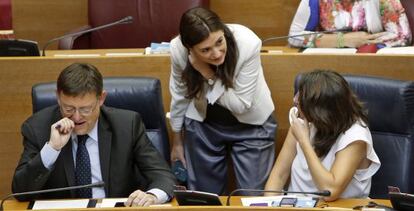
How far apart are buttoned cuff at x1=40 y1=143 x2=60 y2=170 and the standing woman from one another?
2.21 ft

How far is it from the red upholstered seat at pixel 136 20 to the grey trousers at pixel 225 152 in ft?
4.95

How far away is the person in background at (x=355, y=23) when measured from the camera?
14.0 ft

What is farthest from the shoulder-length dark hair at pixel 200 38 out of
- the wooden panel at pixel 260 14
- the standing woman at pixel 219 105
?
the wooden panel at pixel 260 14

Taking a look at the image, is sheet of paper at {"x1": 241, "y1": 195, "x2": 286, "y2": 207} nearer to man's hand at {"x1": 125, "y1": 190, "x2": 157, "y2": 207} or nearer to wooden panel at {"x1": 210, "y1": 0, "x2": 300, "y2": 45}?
man's hand at {"x1": 125, "y1": 190, "x2": 157, "y2": 207}

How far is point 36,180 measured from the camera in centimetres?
276

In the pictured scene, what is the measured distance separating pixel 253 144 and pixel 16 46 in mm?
1218

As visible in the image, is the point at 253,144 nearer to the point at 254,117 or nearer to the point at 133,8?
the point at 254,117

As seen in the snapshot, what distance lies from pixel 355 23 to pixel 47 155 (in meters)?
2.07

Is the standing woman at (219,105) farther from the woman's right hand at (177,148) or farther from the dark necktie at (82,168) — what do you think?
the dark necktie at (82,168)

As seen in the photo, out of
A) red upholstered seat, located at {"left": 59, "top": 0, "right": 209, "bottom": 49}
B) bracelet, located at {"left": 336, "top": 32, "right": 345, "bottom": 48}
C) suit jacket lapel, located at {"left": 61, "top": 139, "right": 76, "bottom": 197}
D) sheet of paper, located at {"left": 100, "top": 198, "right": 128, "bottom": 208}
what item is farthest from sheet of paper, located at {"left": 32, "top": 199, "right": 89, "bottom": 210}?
red upholstered seat, located at {"left": 59, "top": 0, "right": 209, "bottom": 49}

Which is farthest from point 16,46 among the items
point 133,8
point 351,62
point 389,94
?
point 389,94

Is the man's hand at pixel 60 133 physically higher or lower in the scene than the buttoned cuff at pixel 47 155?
higher

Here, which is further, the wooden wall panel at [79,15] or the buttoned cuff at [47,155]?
the wooden wall panel at [79,15]

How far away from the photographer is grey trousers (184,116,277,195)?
3346 millimetres
